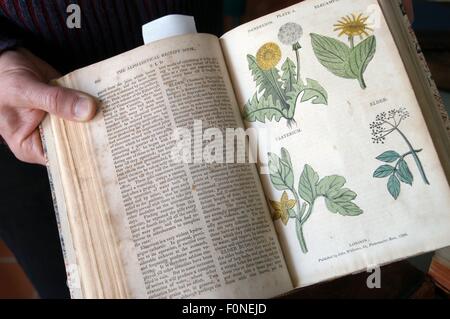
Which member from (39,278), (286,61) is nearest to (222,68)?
(286,61)

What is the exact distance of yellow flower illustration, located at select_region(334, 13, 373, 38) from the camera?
47 cm

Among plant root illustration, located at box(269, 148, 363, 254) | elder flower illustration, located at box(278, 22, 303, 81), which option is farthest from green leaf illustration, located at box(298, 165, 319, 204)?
elder flower illustration, located at box(278, 22, 303, 81)

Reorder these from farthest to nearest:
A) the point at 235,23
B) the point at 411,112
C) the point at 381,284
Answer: the point at 235,23 → the point at 381,284 → the point at 411,112

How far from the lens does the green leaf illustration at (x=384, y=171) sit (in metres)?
0.45

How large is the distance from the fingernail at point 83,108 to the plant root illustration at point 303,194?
0.22 metres

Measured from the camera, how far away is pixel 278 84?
0.49 m

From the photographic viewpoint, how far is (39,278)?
74 centimetres

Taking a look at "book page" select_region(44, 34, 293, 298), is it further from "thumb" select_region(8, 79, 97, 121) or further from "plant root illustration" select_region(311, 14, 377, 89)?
"plant root illustration" select_region(311, 14, 377, 89)

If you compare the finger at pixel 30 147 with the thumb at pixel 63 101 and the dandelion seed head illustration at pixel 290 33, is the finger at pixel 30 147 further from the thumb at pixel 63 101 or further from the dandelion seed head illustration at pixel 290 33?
the dandelion seed head illustration at pixel 290 33

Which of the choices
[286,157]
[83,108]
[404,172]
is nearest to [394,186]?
[404,172]

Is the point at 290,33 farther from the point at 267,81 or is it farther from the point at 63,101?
the point at 63,101

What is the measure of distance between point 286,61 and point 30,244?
516 mm

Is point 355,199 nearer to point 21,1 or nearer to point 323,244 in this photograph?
point 323,244

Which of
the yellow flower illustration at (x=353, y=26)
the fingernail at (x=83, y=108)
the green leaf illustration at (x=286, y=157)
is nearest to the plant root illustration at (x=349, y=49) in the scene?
the yellow flower illustration at (x=353, y=26)
